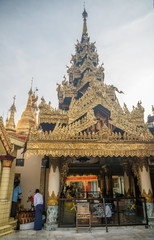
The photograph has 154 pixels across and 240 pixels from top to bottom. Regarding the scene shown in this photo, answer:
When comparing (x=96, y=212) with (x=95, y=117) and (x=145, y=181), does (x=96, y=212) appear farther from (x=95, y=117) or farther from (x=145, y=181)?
(x=95, y=117)

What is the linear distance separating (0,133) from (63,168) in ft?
10.9

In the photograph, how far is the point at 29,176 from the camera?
1076 cm

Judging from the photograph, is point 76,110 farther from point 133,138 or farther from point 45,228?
point 45,228

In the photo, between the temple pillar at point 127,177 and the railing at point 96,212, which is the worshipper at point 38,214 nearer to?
the railing at point 96,212

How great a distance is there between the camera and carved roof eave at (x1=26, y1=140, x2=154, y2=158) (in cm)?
667

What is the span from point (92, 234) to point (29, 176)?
6.21m

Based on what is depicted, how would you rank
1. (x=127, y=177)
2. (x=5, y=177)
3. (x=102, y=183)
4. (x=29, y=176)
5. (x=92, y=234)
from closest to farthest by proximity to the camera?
(x=92, y=234) < (x=5, y=177) < (x=127, y=177) < (x=29, y=176) < (x=102, y=183)

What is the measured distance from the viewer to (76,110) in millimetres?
8156

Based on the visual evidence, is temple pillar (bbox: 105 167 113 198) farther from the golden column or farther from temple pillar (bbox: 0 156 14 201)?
temple pillar (bbox: 0 156 14 201)

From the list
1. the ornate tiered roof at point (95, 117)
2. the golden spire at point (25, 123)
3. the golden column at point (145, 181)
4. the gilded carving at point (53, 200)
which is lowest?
the gilded carving at point (53, 200)

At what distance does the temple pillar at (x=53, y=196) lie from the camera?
21.3 feet

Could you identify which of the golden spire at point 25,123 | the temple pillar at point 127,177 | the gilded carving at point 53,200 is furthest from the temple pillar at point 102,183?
the golden spire at point 25,123

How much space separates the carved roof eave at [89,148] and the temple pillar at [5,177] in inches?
45.4

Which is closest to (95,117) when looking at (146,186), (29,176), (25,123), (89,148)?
(89,148)
